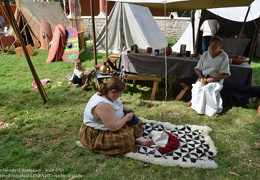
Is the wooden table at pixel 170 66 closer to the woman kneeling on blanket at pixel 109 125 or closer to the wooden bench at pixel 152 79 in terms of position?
the wooden bench at pixel 152 79

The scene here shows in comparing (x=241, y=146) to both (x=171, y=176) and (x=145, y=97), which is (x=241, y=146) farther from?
(x=145, y=97)

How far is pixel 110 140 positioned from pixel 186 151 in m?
0.97

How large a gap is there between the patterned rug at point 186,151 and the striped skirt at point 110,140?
12cm

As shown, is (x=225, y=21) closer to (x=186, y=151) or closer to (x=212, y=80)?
(x=212, y=80)

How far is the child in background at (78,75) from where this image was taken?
4.41 metres

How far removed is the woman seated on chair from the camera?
329 centimetres

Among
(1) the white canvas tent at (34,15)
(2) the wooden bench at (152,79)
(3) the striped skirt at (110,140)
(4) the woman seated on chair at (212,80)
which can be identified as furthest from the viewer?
(1) the white canvas tent at (34,15)

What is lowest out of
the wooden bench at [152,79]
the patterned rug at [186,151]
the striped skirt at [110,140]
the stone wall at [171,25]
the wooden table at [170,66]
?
the patterned rug at [186,151]

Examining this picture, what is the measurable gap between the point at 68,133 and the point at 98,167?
868 mm

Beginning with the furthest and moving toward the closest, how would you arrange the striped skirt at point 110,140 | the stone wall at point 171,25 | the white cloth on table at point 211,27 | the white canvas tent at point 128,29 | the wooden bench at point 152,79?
the stone wall at point 171,25 → the white canvas tent at point 128,29 → the white cloth on table at point 211,27 → the wooden bench at point 152,79 → the striped skirt at point 110,140

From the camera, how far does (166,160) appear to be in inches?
88.8

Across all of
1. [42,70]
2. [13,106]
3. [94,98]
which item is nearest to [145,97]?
[94,98]

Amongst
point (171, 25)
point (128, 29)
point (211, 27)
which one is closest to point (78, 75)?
point (128, 29)

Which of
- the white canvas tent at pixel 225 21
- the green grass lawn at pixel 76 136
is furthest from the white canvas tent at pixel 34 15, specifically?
the white canvas tent at pixel 225 21
